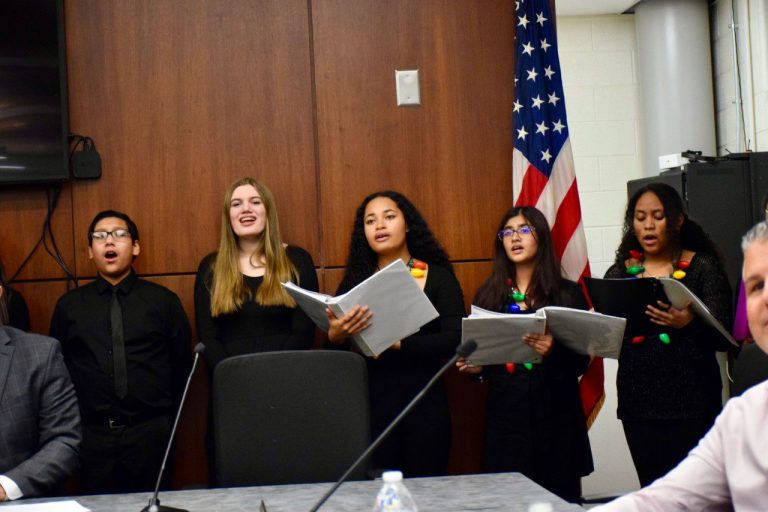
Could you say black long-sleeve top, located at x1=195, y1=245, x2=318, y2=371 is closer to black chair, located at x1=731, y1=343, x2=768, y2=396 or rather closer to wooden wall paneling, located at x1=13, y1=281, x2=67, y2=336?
wooden wall paneling, located at x1=13, y1=281, x2=67, y2=336

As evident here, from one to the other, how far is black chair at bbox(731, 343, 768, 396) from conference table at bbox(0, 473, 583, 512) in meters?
0.54

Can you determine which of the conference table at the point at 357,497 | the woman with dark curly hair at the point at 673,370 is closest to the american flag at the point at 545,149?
the woman with dark curly hair at the point at 673,370

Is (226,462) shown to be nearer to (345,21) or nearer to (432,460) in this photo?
(432,460)

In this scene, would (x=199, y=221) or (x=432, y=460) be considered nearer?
(x=432, y=460)

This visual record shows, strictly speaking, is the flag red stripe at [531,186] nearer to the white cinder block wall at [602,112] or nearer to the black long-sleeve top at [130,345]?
the black long-sleeve top at [130,345]

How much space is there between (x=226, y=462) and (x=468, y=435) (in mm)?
1730

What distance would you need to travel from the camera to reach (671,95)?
242 inches

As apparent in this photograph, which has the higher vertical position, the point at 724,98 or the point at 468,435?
the point at 724,98

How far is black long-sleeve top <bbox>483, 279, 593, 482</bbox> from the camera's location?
336 cm

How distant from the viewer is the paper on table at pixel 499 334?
3080 millimetres

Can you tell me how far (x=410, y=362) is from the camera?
11.4 feet

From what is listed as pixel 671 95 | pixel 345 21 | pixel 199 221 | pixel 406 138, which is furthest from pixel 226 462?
pixel 671 95

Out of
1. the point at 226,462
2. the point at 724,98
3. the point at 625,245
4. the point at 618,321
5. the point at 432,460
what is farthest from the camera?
the point at 724,98

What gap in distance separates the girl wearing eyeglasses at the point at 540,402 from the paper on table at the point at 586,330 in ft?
0.23
